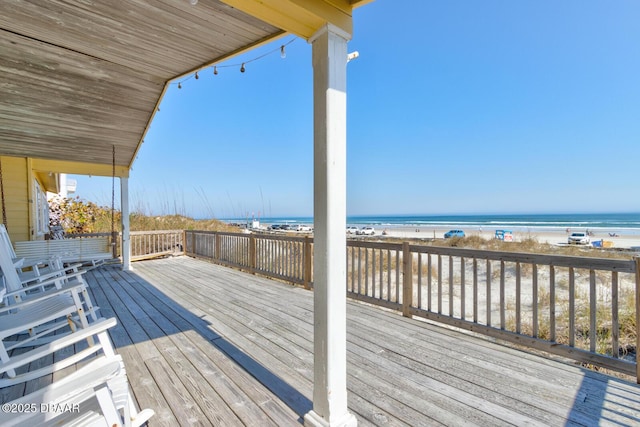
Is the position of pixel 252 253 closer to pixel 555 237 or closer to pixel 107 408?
pixel 107 408

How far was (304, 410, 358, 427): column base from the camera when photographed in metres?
1.40

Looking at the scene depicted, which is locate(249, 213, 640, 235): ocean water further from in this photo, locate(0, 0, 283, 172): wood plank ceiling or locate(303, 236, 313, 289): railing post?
locate(0, 0, 283, 172): wood plank ceiling

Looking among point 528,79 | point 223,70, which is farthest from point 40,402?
point 528,79

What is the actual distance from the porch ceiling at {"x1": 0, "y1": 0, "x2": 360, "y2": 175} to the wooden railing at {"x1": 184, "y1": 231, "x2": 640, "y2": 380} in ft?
7.94

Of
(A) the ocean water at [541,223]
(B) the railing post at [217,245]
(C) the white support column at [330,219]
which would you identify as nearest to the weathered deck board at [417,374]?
(C) the white support column at [330,219]

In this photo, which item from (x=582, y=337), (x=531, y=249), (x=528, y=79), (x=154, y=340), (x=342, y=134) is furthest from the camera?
(x=528, y=79)

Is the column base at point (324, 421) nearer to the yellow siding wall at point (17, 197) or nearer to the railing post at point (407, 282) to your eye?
the railing post at point (407, 282)

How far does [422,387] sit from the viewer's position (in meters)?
1.85

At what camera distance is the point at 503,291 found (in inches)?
104

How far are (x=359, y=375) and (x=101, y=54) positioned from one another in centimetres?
325

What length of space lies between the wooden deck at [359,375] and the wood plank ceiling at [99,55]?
230 cm

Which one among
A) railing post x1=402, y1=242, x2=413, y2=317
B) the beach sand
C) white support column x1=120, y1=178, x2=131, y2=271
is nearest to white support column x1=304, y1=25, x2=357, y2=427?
railing post x1=402, y1=242, x2=413, y2=317

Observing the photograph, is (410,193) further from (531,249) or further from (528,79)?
(531,249)

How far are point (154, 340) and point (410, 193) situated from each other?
49.0 m
